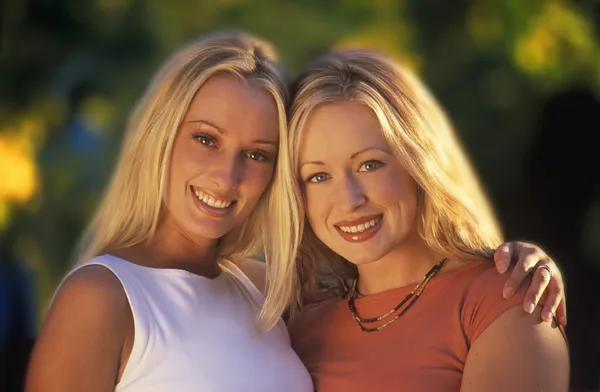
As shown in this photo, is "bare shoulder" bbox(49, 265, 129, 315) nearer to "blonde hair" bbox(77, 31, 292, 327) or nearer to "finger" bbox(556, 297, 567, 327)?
"blonde hair" bbox(77, 31, 292, 327)

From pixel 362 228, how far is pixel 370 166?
18cm

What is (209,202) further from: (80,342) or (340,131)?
(80,342)

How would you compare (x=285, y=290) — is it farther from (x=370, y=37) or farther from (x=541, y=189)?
(x=541, y=189)

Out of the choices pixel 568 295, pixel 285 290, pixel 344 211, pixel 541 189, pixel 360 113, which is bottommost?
pixel 568 295

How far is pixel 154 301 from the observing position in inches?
109

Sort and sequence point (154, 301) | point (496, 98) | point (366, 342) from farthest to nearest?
point (496, 98) < point (366, 342) < point (154, 301)

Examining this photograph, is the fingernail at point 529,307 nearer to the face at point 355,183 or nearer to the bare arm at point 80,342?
the face at point 355,183

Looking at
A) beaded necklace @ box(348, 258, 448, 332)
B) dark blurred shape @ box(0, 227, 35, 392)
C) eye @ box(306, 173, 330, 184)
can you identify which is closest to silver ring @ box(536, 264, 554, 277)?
beaded necklace @ box(348, 258, 448, 332)

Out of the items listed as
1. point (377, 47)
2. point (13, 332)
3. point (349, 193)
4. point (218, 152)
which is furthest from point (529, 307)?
point (377, 47)

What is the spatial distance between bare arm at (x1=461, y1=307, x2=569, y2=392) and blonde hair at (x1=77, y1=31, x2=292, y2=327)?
636mm

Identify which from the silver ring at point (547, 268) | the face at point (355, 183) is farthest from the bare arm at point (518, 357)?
the face at point (355, 183)

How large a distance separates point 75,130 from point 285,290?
413 cm

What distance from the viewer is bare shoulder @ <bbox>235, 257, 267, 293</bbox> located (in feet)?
10.6

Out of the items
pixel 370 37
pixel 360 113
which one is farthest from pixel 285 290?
pixel 370 37
